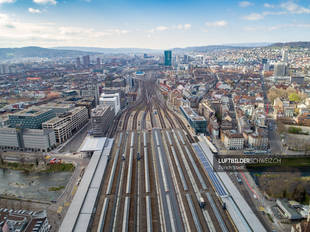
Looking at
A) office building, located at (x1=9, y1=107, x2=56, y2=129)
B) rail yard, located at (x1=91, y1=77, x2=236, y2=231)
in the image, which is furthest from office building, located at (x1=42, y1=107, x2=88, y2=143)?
rail yard, located at (x1=91, y1=77, x2=236, y2=231)

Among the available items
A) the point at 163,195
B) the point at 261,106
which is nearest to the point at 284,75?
the point at 261,106

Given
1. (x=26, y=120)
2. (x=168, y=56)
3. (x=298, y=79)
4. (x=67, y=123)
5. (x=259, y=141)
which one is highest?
(x=168, y=56)

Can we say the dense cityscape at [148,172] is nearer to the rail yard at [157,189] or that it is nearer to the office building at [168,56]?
the rail yard at [157,189]

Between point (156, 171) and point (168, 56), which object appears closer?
point (156, 171)

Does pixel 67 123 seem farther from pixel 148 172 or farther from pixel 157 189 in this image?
pixel 157 189

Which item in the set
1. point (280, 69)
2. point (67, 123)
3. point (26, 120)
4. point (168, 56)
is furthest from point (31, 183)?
point (168, 56)

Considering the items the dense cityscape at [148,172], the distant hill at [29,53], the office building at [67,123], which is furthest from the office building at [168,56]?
the distant hill at [29,53]
